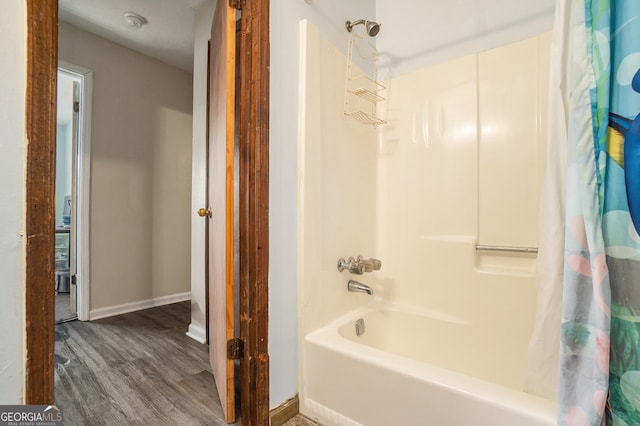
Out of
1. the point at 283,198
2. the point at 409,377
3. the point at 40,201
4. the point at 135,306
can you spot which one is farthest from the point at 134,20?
the point at 409,377

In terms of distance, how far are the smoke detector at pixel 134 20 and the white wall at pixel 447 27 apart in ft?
6.34

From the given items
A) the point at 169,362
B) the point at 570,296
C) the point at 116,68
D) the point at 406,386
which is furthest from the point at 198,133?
the point at 570,296

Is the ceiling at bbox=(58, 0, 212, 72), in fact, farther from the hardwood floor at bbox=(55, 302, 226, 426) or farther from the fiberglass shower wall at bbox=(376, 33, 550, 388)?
the hardwood floor at bbox=(55, 302, 226, 426)

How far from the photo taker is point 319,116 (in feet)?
4.82

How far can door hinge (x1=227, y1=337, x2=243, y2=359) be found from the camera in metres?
1.33

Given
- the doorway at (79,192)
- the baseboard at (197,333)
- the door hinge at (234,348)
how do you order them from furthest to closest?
the doorway at (79,192) < the baseboard at (197,333) < the door hinge at (234,348)

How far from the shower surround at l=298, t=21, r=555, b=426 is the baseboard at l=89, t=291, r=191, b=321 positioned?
220 cm

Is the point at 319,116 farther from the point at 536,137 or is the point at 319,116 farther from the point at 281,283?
the point at 536,137

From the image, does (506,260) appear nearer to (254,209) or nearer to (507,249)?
(507,249)

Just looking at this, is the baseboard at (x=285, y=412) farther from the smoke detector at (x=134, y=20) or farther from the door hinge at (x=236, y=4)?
the smoke detector at (x=134, y=20)

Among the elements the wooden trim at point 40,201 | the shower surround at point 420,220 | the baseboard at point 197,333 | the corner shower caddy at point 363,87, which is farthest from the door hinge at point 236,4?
the baseboard at point 197,333

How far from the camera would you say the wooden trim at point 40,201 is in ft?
2.38

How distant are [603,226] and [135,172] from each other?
329cm

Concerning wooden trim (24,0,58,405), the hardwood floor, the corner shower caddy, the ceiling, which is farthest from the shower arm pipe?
the ceiling
